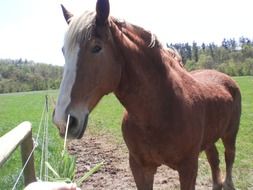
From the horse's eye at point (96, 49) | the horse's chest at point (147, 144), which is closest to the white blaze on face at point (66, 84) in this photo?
the horse's eye at point (96, 49)

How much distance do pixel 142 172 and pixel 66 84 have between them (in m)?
1.56

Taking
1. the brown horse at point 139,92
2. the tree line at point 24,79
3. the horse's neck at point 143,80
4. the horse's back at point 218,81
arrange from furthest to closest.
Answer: the tree line at point 24,79
the horse's back at point 218,81
the horse's neck at point 143,80
the brown horse at point 139,92

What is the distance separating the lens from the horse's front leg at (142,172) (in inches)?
150

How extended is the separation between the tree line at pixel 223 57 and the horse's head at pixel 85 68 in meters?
55.8

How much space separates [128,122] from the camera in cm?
359

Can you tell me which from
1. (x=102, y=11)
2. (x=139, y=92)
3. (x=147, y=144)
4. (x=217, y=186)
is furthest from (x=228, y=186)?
(x=102, y=11)

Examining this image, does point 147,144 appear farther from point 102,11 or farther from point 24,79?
point 24,79

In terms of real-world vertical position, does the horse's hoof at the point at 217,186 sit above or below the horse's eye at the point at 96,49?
below

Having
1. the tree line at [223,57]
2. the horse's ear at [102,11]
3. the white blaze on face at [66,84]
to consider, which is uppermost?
the horse's ear at [102,11]

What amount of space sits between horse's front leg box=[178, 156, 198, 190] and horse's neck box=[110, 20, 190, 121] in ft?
2.00

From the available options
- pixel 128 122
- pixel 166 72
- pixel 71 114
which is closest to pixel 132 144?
pixel 128 122

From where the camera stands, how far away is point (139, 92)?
333 centimetres

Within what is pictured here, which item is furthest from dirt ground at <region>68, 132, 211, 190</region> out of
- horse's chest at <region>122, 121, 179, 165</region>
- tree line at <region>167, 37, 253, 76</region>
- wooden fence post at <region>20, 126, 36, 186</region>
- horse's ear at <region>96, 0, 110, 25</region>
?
tree line at <region>167, 37, 253, 76</region>

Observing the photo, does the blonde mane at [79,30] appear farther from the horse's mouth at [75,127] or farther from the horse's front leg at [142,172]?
the horse's front leg at [142,172]
